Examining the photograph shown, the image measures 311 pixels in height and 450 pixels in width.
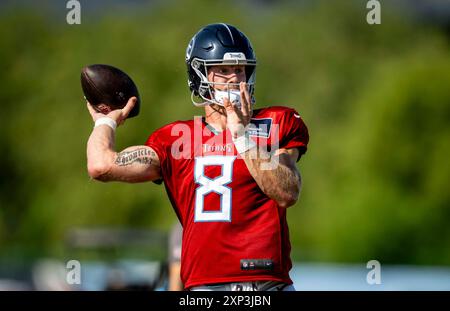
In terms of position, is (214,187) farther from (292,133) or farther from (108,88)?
(108,88)

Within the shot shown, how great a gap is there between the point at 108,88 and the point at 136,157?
1.60 ft

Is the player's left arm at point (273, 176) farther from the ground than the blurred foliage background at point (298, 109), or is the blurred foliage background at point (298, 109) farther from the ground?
the blurred foliage background at point (298, 109)

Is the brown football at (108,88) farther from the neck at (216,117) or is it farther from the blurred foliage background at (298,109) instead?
the blurred foliage background at (298,109)

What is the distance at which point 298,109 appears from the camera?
25.6 m

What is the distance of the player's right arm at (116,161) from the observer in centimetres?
470

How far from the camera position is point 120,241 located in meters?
16.7

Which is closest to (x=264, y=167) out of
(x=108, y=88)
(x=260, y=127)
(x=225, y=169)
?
(x=225, y=169)

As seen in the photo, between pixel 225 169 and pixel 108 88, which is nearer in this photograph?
pixel 225 169

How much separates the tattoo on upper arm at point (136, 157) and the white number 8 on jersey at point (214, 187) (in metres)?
0.25

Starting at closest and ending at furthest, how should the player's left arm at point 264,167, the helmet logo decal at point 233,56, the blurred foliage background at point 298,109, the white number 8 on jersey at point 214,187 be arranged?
the player's left arm at point 264,167, the white number 8 on jersey at point 214,187, the helmet logo decal at point 233,56, the blurred foliage background at point 298,109

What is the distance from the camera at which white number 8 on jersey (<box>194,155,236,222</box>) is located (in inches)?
183

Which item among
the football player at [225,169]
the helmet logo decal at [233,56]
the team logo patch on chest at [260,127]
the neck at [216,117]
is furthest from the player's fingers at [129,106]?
the team logo patch on chest at [260,127]

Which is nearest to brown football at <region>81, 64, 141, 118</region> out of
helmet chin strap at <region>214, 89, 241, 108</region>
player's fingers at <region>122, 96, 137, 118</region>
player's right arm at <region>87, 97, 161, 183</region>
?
player's fingers at <region>122, 96, 137, 118</region>

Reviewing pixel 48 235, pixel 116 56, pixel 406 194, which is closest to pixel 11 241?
pixel 48 235
